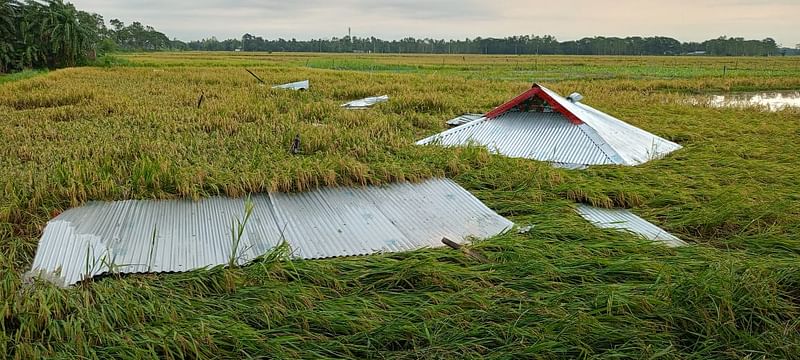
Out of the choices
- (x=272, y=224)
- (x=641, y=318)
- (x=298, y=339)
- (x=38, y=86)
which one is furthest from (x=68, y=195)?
(x=38, y=86)

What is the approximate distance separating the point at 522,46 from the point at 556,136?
86.7 meters

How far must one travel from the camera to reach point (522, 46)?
88.2 m

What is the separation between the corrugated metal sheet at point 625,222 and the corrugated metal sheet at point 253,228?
73cm

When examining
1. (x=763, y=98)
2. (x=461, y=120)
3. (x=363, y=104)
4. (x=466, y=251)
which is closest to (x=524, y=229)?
(x=466, y=251)

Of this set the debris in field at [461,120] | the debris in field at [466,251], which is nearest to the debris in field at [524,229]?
the debris in field at [466,251]

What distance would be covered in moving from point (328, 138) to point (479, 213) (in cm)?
259

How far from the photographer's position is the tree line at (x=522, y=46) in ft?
265

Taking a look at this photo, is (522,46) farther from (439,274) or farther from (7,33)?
(439,274)

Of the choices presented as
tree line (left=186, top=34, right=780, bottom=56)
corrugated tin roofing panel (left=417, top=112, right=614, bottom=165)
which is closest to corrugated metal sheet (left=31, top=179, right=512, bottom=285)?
corrugated tin roofing panel (left=417, top=112, right=614, bottom=165)

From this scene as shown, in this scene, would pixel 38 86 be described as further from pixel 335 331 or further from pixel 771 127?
pixel 771 127

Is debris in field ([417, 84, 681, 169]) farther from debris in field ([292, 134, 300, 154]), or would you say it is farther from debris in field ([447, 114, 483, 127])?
debris in field ([447, 114, 483, 127])

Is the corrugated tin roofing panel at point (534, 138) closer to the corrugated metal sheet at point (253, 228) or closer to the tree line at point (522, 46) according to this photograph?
the corrugated metal sheet at point (253, 228)

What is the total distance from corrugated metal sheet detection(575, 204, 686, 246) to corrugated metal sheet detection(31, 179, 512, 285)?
2.40ft

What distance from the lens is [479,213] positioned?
12.4ft
